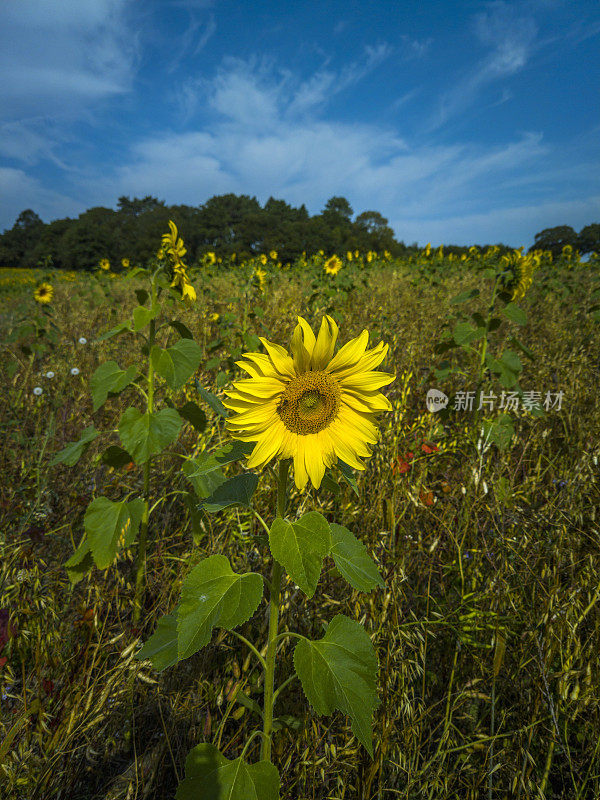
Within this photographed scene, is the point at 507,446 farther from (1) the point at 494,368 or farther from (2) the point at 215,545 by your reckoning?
(2) the point at 215,545

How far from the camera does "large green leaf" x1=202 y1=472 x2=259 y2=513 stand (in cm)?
92

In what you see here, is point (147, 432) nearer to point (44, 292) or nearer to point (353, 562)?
point (353, 562)

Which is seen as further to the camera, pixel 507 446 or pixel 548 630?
pixel 507 446

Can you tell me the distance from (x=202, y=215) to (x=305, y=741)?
125 feet

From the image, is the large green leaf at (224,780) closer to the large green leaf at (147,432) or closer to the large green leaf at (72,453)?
the large green leaf at (147,432)

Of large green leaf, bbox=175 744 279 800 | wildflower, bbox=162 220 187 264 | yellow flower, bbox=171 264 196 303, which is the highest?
wildflower, bbox=162 220 187 264

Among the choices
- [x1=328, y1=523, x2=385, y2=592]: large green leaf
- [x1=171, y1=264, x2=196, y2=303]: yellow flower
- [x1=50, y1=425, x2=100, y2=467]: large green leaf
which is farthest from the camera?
[x1=171, y1=264, x2=196, y2=303]: yellow flower

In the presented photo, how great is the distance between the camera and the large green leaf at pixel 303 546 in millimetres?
753

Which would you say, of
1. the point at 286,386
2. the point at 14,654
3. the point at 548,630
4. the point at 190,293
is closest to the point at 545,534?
the point at 548,630

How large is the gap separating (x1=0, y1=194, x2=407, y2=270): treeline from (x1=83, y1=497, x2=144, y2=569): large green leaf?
18896 mm

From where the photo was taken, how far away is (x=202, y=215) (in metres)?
→ 34.6

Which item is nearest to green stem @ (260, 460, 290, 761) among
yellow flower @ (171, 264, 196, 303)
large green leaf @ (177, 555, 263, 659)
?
large green leaf @ (177, 555, 263, 659)

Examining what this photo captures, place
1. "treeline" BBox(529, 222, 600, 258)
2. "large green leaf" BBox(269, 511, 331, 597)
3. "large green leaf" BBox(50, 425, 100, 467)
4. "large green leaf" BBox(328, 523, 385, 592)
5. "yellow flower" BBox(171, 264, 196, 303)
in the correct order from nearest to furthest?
"large green leaf" BBox(269, 511, 331, 597)
"large green leaf" BBox(328, 523, 385, 592)
"large green leaf" BBox(50, 425, 100, 467)
"yellow flower" BBox(171, 264, 196, 303)
"treeline" BBox(529, 222, 600, 258)

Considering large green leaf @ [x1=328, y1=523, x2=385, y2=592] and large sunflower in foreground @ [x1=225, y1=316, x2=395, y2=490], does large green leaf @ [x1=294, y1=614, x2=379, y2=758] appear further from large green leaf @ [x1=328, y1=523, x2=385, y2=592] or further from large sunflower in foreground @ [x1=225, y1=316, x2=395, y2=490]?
large sunflower in foreground @ [x1=225, y1=316, x2=395, y2=490]
